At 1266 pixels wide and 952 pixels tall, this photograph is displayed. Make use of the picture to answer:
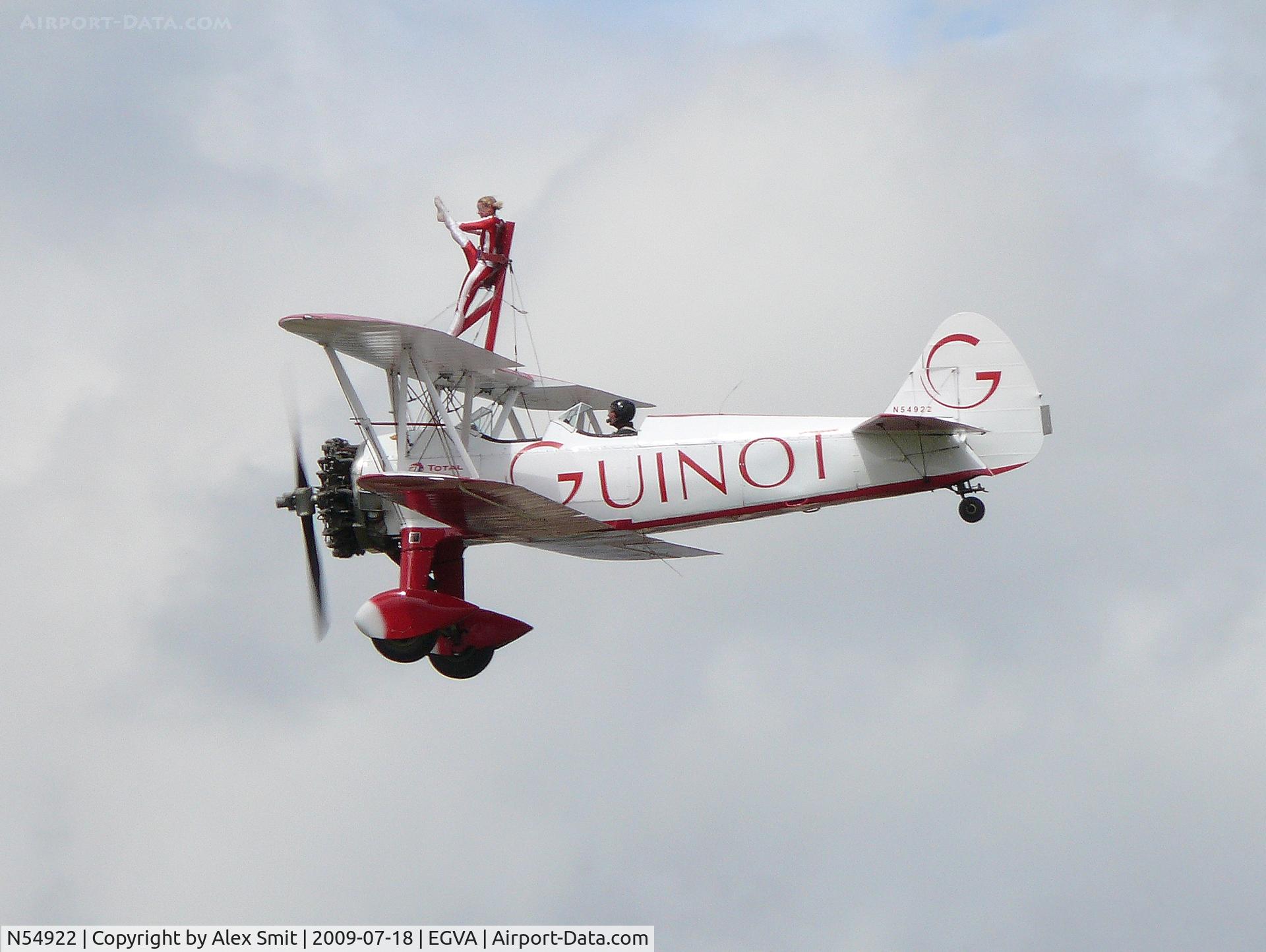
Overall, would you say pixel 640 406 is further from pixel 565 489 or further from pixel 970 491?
pixel 970 491

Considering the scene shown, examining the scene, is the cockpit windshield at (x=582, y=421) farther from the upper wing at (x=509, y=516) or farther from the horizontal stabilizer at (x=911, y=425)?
the horizontal stabilizer at (x=911, y=425)

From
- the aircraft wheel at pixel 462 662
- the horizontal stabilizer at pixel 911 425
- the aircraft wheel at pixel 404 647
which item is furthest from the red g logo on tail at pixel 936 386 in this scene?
the aircraft wheel at pixel 404 647

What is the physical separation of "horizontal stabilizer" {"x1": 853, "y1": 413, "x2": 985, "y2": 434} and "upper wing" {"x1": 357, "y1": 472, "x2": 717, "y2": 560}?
11.1 ft

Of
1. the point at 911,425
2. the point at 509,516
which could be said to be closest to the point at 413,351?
the point at 509,516

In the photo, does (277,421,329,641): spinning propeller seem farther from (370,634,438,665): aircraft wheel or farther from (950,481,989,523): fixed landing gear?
(950,481,989,523): fixed landing gear

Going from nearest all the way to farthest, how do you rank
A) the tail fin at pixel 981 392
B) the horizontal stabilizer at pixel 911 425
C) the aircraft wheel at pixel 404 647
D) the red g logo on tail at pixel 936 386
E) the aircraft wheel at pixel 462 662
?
1. the horizontal stabilizer at pixel 911 425
2. the tail fin at pixel 981 392
3. the red g logo on tail at pixel 936 386
4. the aircraft wheel at pixel 404 647
5. the aircraft wheel at pixel 462 662

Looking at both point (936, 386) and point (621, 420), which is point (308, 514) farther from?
point (936, 386)

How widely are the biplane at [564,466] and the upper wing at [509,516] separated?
0.04 m

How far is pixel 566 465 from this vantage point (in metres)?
21.7

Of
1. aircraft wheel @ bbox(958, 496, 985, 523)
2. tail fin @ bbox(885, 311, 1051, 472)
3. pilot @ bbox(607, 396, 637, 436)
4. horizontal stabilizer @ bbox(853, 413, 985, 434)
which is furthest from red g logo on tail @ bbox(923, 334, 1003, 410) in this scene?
pilot @ bbox(607, 396, 637, 436)

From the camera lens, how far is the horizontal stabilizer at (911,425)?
20.2 metres

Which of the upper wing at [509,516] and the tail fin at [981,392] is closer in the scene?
the upper wing at [509,516]

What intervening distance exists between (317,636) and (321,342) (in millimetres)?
4493

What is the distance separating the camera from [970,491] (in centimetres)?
2080
